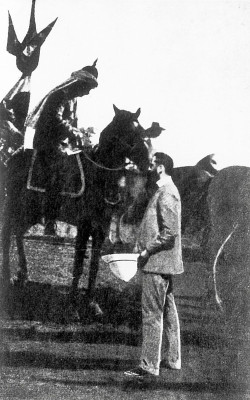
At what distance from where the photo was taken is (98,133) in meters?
6.01

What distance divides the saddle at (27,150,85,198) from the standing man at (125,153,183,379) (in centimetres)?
203

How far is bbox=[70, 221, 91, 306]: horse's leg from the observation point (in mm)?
Answer: 5746

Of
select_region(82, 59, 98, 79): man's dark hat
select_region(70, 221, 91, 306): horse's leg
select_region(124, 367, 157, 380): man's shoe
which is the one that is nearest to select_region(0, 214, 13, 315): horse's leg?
select_region(70, 221, 91, 306): horse's leg

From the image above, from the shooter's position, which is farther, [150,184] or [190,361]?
[150,184]

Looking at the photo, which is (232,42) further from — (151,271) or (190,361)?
(190,361)

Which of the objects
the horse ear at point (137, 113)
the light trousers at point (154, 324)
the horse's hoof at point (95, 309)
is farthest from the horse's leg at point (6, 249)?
the horse ear at point (137, 113)

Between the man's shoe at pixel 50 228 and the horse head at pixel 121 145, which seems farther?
the man's shoe at pixel 50 228

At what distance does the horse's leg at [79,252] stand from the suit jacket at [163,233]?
1718mm

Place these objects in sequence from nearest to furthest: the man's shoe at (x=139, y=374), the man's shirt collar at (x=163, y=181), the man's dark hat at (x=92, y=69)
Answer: the man's shoe at (x=139, y=374), the man's shirt collar at (x=163, y=181), the man's dark hat at (x=92, y=69)

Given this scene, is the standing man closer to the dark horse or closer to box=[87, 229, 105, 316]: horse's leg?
box=[87, 229, 105, 316]: horse's leg

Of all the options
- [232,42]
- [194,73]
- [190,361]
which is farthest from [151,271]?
[232,42]

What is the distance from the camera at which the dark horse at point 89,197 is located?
19.8 ft

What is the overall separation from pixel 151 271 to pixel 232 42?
237cm

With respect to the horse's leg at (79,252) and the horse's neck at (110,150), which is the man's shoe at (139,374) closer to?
the horse's leg at (79,252)
